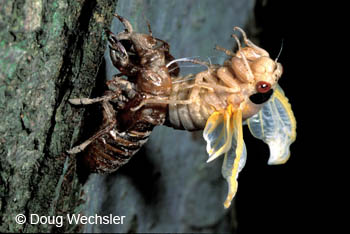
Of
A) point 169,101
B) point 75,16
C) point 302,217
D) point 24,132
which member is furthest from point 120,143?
point 302,217

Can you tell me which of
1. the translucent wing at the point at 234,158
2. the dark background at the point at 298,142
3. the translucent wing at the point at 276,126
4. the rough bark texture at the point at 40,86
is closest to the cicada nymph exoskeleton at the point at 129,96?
the rough bark texture at the point at 40,86

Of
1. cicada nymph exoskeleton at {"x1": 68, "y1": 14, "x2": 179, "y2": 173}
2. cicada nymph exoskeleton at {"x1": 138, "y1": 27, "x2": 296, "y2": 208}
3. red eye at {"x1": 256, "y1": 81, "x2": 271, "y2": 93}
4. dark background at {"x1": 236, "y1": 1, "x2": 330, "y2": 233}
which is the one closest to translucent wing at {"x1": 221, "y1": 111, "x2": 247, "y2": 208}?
cicada nymph exoskeleton at {"x1": 138, "y1": 27, "x2": 296, "y2": 208}

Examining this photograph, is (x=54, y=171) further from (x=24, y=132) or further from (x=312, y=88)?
(x=312, y=88)

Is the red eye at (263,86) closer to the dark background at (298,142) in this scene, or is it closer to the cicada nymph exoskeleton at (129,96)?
the cicada nymph exoskeleton at (129,96)

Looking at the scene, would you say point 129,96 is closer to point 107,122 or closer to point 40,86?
point 107,122

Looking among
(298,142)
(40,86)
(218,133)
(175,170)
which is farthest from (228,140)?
(298,142)

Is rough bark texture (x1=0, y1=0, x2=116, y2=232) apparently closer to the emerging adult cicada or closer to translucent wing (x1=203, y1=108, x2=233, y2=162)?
the emerging adult cicada
